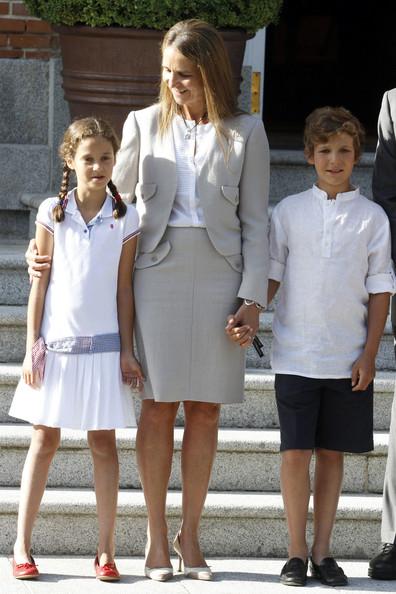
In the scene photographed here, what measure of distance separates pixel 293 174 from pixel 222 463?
2.24 meters

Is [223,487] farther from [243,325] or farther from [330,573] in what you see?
[243,325]

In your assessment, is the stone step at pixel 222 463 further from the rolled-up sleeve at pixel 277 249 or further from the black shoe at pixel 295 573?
the rolled-up sleeve at pixel 277 249

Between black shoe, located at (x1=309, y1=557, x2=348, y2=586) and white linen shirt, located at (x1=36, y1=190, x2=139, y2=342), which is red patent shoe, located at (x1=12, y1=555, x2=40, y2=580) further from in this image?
black shoe, located at (x1=309, y1=557, x2=348, y2=586)

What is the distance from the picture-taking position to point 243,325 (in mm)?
4195

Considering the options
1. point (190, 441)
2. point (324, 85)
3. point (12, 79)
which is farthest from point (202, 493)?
point (324, 85)

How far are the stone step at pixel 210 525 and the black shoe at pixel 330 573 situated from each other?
13.8 inches

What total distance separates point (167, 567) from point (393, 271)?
1.21 meters

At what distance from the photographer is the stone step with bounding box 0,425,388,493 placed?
4.80 m

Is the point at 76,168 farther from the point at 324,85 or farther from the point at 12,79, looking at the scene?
the point at 324,85

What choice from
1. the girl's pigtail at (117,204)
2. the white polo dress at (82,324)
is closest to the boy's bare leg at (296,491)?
the white polo dress at (82,324)

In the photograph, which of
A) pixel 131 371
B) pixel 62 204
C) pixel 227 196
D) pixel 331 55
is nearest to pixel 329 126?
pixel 227 196

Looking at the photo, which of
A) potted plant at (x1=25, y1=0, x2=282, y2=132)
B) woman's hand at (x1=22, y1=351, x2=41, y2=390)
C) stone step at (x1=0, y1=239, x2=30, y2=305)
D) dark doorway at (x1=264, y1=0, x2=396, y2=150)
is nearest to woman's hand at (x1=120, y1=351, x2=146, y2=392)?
woman's hand at (x1=22, y1=351, x2=41, y2=390)

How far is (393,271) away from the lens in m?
4.30

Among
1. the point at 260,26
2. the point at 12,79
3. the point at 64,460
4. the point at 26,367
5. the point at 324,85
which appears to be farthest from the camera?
the point at 324,85
